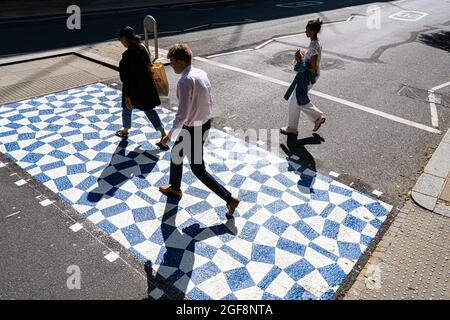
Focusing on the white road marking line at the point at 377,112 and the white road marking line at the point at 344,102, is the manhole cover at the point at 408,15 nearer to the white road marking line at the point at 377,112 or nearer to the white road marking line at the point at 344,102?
the white road marking line at the point at 344,102

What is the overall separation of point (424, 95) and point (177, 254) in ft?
26.2

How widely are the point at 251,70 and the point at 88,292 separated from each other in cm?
812

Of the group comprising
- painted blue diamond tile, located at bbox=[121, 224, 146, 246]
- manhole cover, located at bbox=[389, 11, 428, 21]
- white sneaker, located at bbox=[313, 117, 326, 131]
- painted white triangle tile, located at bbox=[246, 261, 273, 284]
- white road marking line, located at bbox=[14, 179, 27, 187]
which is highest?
manhole cover, located at bbox=[389, 11, 428, 21]

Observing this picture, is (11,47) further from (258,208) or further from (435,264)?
(435,264)

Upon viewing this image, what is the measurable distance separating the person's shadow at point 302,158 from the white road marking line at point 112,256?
2.74 m

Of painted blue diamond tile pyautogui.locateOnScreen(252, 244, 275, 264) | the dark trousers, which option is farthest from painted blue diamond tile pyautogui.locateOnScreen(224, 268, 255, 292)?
the dark trousers

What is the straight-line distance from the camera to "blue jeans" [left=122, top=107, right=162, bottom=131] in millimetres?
6176

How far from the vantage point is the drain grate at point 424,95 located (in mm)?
9000

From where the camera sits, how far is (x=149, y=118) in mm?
6246

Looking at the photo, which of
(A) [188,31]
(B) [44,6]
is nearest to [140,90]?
(A) [188,31]

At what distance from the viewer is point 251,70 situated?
34.6 ft

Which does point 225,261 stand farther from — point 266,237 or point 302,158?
point 302,158

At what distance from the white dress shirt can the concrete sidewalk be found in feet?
11.0

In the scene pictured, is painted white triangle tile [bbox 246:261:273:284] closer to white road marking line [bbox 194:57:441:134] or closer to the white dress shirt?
the white dress shirt
